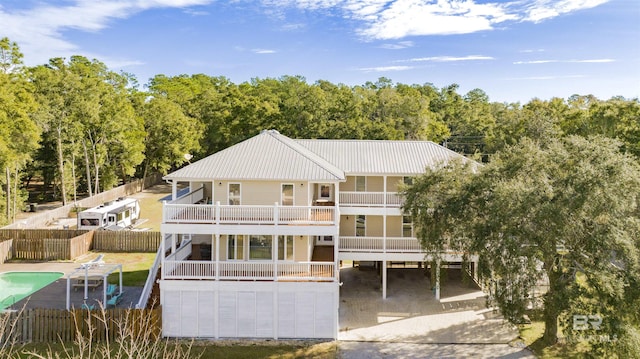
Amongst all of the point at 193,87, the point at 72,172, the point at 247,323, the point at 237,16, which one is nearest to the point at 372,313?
the point at 247,323

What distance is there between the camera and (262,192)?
20891 millimetres

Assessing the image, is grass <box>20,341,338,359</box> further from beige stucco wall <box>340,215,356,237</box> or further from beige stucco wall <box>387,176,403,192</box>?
beige stucco wall <box>387,176,403,192</box>

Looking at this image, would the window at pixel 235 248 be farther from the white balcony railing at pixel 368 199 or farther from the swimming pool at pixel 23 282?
the swimming pool at pixel 23 282

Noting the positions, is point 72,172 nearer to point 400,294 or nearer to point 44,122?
point 44,122

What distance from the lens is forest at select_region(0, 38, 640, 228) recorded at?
122ft

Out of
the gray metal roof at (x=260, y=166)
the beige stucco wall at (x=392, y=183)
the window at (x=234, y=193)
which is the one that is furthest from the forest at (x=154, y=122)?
the window at (x=234, y=193)

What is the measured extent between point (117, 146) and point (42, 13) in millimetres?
23941

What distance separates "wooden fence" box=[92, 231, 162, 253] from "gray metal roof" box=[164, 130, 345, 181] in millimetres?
13558

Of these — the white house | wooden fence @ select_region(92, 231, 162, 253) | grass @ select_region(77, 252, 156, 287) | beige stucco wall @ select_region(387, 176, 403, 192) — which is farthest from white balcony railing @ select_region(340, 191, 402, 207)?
wooden fence @ select_region(92, 231, 162, 253)

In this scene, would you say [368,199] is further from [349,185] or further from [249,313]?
[249,313]

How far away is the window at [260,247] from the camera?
2067cm

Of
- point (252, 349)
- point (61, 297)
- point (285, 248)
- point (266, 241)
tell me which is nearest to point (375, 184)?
point (285, 248)

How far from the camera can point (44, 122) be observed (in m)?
41.8

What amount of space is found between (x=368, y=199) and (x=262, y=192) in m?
6.15
